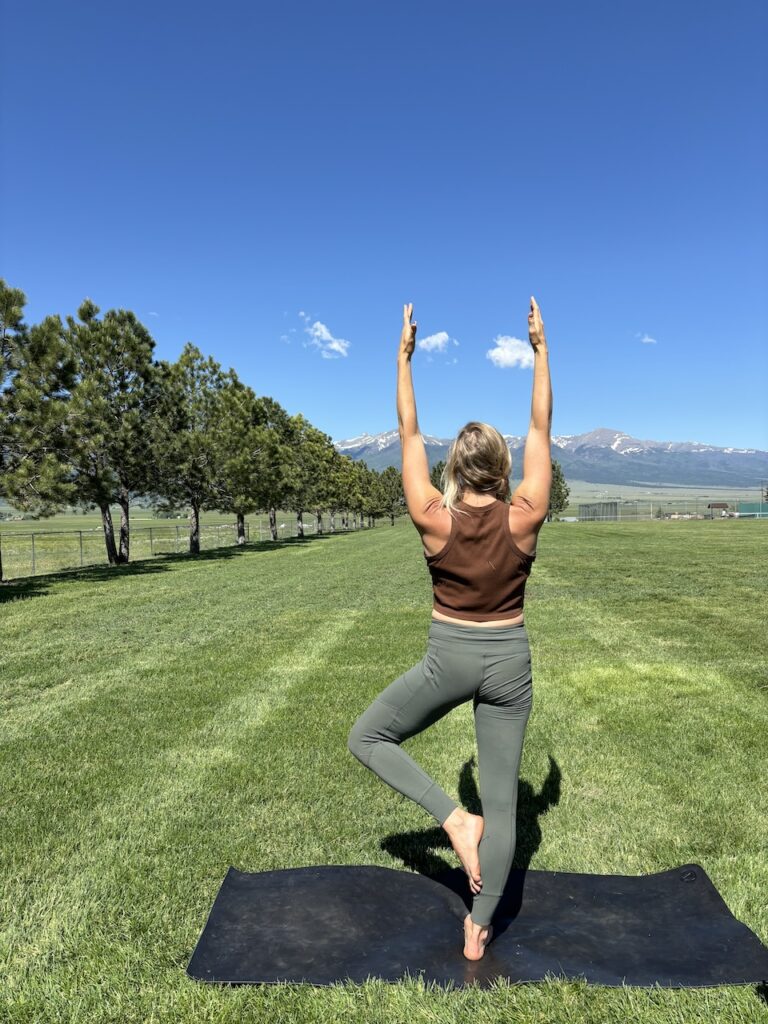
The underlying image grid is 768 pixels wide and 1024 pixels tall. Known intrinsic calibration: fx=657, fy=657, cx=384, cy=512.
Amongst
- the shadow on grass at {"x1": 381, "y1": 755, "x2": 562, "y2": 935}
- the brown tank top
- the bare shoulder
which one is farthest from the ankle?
the bare shoulder

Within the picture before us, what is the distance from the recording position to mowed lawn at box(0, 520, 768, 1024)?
2.50 m

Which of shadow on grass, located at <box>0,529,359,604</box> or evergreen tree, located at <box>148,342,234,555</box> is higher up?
evergreen tree, located at <box>148,342,234,555</box>

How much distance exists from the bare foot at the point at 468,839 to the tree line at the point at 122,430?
15.3 meters

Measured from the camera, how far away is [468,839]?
8.51 ft

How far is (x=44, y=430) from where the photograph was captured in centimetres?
Answer: 1623

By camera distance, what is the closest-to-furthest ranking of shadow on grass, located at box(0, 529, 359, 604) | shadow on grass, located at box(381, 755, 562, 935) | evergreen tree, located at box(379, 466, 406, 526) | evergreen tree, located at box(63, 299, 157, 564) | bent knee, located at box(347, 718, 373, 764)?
bent knee, located at box(347, 718, 373, 764), shadow on grass, located at box(381, 755, 562, 935), shadow on grass, located at box(0, 529, 359, 604), evergreen tree, located at box(63, 299, 157, 564), evergreen tree, located at box(379, 466, 406, 526)

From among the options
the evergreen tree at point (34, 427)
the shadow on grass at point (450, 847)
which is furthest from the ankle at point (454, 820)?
the evergreen tree at point (34, 427)

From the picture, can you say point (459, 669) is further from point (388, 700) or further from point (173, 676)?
point (173, 676)

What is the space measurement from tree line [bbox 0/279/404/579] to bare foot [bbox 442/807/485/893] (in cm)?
1534

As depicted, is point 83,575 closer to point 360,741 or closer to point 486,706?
point 360,741

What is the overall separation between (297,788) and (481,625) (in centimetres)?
250

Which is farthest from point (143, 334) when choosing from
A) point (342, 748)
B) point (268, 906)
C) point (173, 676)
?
point (268, 906)

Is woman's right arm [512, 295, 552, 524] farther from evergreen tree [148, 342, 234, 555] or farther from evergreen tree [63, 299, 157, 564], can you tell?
evergreen tree [148, 342, 234, 555]

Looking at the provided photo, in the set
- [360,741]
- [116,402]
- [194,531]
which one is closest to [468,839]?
[360,741]
